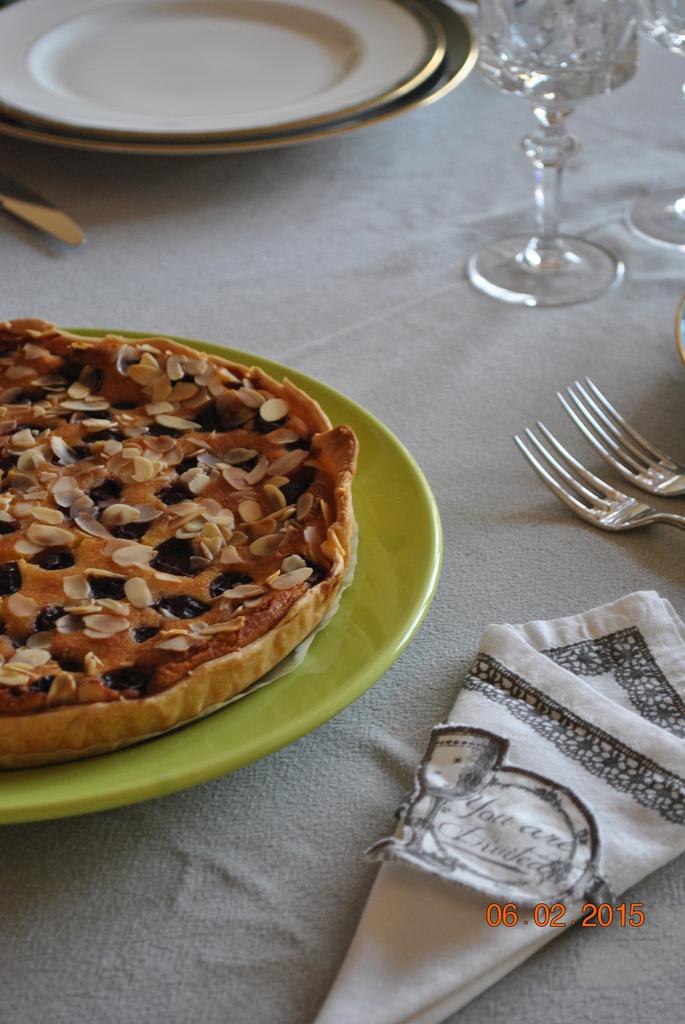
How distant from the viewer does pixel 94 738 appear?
30.1 inches

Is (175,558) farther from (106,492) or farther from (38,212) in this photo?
(38,212)

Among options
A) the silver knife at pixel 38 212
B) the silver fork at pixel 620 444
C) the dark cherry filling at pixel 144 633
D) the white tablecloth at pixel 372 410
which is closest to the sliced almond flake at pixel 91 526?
the dark cherry filling at pixel 144 633

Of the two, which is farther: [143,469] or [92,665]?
[143,469]

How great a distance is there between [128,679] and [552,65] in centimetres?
96

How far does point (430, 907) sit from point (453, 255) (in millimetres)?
1028

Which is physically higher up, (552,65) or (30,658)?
(552,65)

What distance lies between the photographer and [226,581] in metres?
0.90

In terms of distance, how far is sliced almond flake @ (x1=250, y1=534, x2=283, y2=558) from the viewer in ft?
3.01

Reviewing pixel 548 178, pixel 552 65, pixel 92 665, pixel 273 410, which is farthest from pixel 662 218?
pixel 92 665

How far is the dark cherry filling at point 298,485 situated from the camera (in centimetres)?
98

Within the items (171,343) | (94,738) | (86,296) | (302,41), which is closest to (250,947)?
(94,738)

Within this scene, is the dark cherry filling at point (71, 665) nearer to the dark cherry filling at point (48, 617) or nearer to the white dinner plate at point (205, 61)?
the dark cherry filling at point (48, 617)

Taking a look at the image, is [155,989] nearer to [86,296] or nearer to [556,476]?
[556,476]

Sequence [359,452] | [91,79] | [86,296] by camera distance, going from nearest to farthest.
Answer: [359,452] < [86,296] < [91,79]
